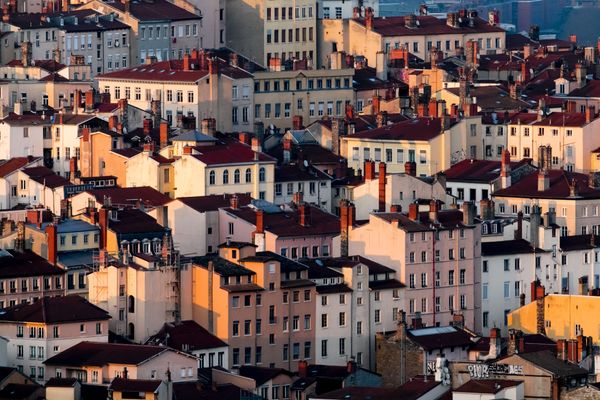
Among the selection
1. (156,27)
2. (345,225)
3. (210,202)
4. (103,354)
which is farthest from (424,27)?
(103,354)

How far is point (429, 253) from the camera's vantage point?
134000mm

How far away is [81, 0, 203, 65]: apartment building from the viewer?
180750 millimetres

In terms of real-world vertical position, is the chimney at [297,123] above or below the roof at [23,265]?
below

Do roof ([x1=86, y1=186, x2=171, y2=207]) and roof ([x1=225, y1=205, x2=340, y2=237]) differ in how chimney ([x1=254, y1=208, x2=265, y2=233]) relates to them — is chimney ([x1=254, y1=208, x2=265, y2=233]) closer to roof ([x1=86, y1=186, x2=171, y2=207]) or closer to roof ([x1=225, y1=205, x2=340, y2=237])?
roof ([x1=225, y1=205, x2=340, y2=237])

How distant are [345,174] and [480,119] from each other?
9.97 meters

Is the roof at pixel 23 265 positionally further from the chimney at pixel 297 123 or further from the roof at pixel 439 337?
the chimney at pixel 297 123

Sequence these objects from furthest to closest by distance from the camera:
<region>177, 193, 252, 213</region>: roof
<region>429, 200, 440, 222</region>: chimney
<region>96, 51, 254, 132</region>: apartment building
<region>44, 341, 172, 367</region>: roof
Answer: <region>96, 51, 254, 132</region>: apartment building < <region>177, 193, 252, 213</region>: roof < <region>429, 200, 440, 222</region>: chimney < <region>44, 341, 172, 367</region>: roof

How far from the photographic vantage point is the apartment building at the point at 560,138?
6334 inches

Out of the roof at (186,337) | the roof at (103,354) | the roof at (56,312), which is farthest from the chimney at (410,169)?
the roof at (103,354)

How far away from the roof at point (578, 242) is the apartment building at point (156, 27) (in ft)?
135

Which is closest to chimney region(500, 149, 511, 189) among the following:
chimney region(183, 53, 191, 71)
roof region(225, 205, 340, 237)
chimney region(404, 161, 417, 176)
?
chimney region(404, 161, 417, 176)

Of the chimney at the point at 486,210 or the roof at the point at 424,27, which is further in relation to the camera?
the roof at the point at 424,27

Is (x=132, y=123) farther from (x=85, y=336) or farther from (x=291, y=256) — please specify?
(x=85, y=336)

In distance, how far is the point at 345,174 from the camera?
15400 cm
